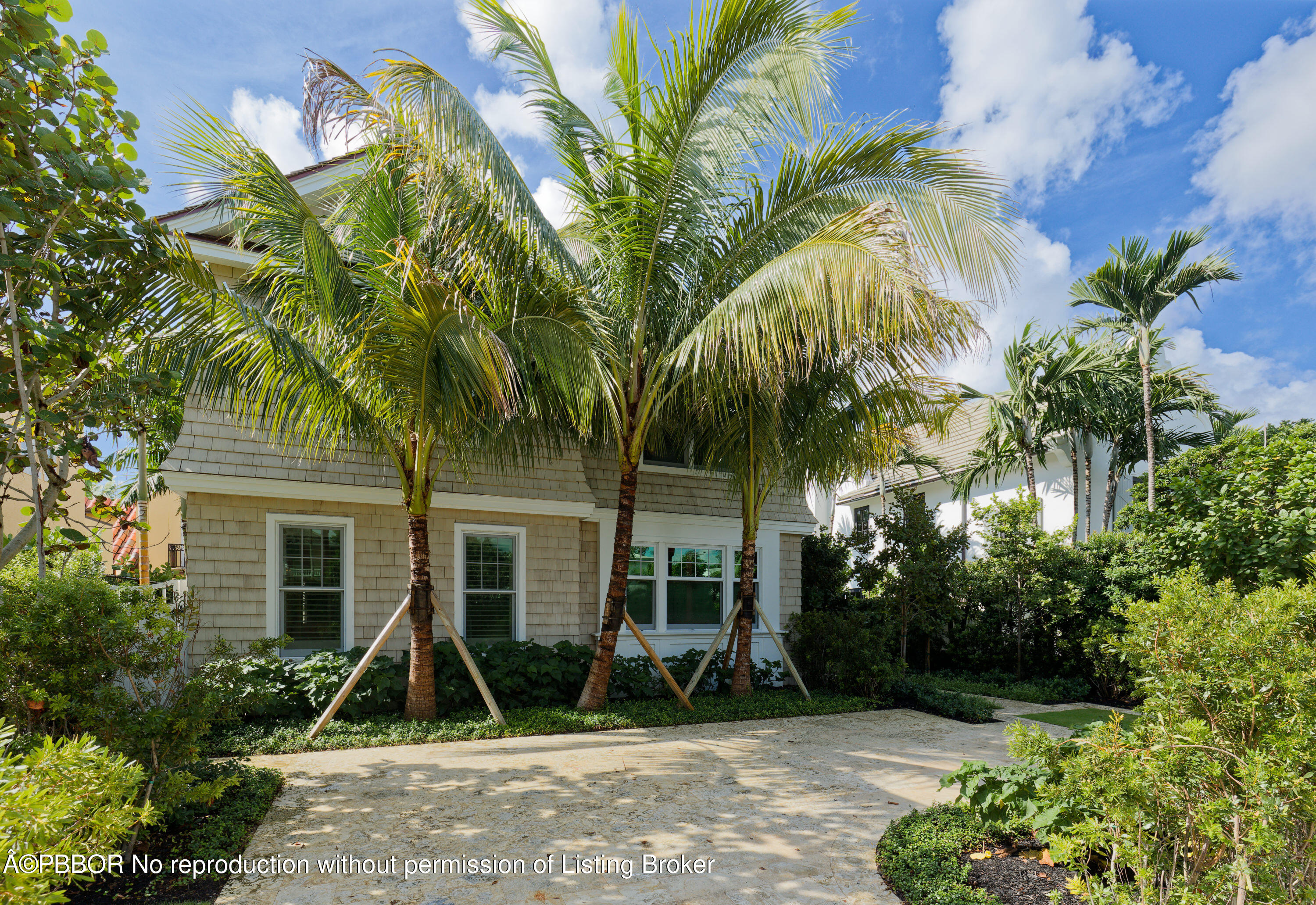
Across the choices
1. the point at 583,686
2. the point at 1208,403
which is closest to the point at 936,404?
the point at 583,686

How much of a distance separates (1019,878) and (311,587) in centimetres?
795

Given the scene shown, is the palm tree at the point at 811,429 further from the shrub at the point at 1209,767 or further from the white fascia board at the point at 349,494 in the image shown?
the shrub at the point at 1209,767

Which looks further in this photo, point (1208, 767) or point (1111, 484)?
point (1111, 484)

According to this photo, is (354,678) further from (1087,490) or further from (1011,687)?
(1087,490)

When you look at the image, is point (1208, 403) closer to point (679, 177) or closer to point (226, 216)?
point (679, 177)

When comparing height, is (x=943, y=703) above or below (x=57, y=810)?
below

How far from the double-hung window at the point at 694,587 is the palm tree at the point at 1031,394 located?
7740 millimetres

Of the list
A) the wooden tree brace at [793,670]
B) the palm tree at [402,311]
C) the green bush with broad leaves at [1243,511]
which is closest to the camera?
the palm tree at [402,311]

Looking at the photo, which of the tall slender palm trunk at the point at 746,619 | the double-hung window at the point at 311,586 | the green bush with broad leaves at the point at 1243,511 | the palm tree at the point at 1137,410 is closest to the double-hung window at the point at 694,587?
the tall slender palm trunk at the point at 746,619

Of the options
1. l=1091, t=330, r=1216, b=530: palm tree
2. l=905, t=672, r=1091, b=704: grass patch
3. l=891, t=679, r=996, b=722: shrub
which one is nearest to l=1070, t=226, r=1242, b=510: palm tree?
l=1091, t=330, r=1216, b=530: palm tree

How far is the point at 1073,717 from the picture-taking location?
1027 centimetres

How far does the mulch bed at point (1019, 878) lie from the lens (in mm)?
3949

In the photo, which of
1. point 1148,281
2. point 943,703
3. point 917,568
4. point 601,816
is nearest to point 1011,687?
point 917,568

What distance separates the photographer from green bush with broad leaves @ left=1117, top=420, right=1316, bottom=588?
7.95m
